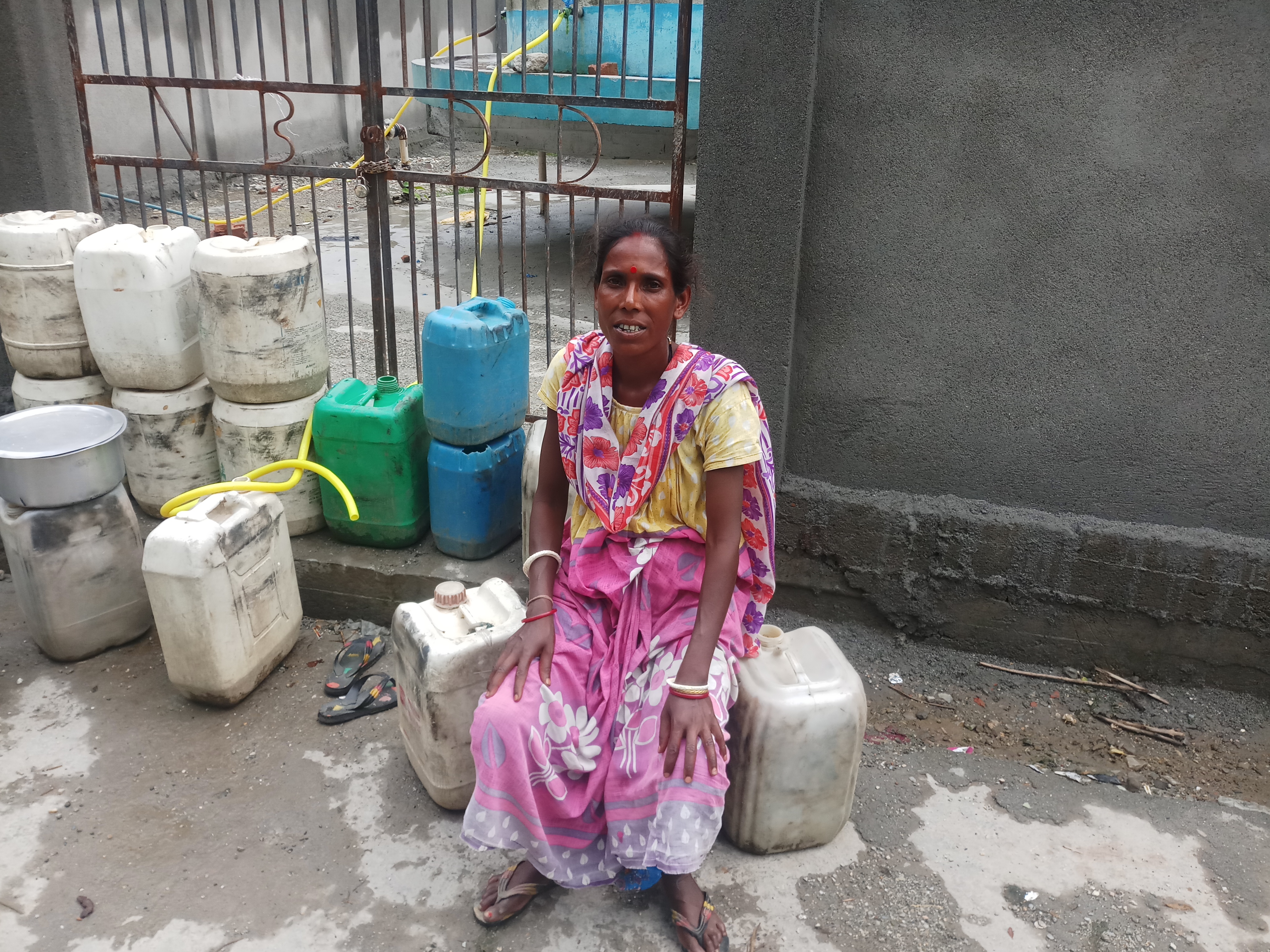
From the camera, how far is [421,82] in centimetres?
1004

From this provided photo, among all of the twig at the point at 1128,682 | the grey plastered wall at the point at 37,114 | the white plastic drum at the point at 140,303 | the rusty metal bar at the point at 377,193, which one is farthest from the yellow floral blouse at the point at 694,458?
the grey plastered wall at the point at 37,114

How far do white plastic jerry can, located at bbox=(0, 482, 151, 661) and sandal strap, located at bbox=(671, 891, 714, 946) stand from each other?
2.12m

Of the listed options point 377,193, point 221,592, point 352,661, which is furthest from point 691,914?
point 377,193

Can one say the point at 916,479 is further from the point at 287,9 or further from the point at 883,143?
the point at 287,9

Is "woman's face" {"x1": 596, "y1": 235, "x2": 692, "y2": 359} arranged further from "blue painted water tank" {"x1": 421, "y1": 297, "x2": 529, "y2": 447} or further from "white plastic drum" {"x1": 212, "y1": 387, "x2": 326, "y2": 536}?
"white plastic drum" {"x1": 212, "y1": 387, "x2": 326, "y2": 536}

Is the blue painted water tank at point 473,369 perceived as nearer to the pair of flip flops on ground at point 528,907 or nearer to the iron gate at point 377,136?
the iron gate at point 377,136

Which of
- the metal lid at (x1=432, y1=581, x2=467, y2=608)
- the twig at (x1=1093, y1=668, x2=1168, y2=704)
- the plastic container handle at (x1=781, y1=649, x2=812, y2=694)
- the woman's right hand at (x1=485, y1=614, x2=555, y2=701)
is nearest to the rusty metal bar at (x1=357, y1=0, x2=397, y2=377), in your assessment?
the metal lid at (x1=432, y1=581, x2=467, y2=608)

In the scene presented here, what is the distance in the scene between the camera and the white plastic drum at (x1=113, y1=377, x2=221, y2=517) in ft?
11.0

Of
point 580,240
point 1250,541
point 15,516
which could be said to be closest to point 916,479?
point 1250,541

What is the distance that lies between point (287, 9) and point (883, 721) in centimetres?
1040

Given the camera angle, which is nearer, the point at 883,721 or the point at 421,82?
the point at 883,721

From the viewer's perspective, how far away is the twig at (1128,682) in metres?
3.10

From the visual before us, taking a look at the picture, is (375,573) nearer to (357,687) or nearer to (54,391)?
(357,687)

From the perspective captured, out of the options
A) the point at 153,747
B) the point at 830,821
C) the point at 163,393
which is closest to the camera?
the point at 830,821
